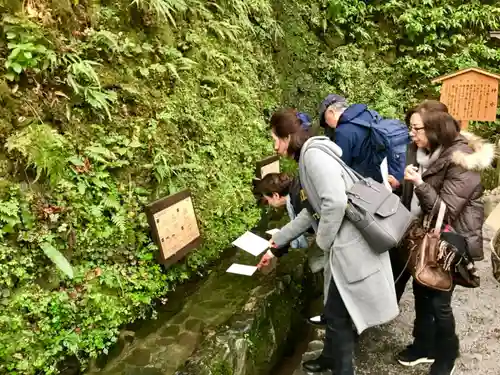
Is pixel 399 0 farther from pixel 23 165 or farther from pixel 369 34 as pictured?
pixel 23 165

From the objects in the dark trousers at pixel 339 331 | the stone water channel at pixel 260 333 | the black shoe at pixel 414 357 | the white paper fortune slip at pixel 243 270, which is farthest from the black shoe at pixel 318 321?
the dark trousers at pixel 339 331

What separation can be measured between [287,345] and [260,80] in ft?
17.1

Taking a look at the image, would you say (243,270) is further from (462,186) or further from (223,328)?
(462,186)

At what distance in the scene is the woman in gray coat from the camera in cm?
283

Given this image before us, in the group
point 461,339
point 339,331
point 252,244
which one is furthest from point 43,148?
point 461,339

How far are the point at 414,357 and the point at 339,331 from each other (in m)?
1.30

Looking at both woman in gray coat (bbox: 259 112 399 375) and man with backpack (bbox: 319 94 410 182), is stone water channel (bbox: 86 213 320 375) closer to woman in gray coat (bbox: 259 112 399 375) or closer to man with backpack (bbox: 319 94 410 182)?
woman in gray coat (bbox: 259 112 399 375)

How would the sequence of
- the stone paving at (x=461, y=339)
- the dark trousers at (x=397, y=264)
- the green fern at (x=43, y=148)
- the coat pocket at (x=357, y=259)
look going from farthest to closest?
the stone paving at (x=461, y=339)
the dark trousers at (x=397, y=264)
the green fern at (x=43, y=148)
the coat pocket at (x=357, y=259)

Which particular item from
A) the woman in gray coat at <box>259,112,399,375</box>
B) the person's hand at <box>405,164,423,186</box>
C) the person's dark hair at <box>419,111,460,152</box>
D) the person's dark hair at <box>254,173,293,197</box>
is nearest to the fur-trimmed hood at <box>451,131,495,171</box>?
the person's dark hair at <box>419,111,460,152</box>

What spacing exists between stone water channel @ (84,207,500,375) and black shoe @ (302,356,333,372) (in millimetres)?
198

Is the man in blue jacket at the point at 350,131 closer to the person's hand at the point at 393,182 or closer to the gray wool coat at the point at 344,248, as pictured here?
the person's hand at the point at 393,182

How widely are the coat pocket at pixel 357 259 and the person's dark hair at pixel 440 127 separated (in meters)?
1.13

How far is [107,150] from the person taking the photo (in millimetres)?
4258

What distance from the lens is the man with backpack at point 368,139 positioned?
4.30 metres
